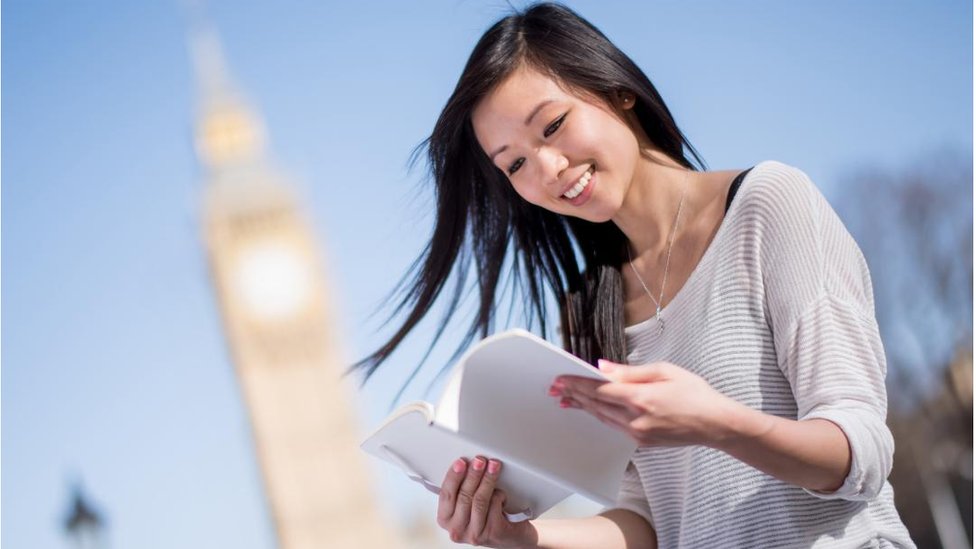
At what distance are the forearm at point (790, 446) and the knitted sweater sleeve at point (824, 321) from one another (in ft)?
0.04

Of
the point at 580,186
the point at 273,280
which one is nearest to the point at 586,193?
the point at 580,186

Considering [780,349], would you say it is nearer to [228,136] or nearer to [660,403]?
[660,403]

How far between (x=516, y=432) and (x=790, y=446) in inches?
8.6

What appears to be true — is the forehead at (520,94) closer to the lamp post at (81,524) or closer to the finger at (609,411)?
the finger at (609,411)

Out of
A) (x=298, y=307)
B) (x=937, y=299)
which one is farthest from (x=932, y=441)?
(x=298, y=307)

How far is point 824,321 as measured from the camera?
114 cm

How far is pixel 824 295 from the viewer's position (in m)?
1.15

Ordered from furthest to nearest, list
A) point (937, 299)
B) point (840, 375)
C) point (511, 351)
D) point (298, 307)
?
point (298, 307), point (937, 299), point (840, 375), point (511, 351)

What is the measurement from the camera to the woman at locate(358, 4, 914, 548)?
3.47 ft

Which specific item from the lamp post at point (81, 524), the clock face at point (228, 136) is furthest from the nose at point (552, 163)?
the clock face at point (228, 136)

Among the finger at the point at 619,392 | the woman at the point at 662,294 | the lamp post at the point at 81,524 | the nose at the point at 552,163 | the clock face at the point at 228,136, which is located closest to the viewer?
the finger at the point at 619,392

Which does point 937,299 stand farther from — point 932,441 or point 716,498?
point 716,498

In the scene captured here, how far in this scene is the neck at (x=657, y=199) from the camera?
136cm

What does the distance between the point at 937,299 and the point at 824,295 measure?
9383 mm
